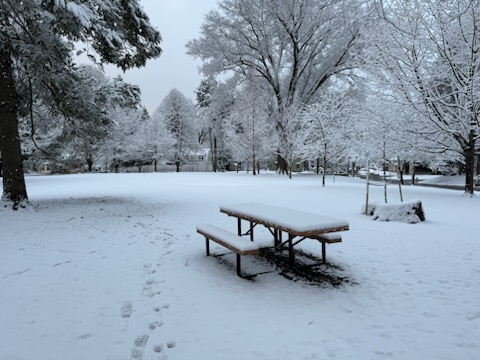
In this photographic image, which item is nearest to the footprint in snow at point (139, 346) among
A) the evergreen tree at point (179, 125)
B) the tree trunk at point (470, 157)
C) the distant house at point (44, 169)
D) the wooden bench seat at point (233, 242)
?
the wooden bench seat at point (233, 242)

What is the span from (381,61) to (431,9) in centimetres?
252

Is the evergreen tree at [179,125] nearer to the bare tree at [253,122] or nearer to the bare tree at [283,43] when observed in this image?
the bare tree at [253,122]

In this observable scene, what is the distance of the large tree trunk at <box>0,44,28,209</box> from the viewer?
9453mm

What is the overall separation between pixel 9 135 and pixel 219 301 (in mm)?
8944

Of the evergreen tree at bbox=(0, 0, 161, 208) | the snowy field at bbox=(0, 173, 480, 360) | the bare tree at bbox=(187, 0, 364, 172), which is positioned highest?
the bare tree at bbox=(187, 0, 364, 172)

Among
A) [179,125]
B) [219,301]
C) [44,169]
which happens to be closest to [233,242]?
[219,301]

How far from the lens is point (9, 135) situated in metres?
9.50

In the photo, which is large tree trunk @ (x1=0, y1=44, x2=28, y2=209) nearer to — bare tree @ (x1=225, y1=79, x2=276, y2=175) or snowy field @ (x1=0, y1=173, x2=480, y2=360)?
snowy field @ (x1=0, y1=173, x2=480, y2=360)

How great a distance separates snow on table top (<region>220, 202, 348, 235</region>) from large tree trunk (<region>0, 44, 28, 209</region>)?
7524 mm

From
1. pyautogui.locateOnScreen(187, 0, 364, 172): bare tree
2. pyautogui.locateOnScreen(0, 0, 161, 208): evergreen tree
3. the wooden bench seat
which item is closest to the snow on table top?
the wooden bench seat

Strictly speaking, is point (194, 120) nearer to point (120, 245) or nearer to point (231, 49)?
point (231, 49)

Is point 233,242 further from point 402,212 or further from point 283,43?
point 283,43

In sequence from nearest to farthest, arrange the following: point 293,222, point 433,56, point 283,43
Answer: point 293,222
point 433,56
point 283,43

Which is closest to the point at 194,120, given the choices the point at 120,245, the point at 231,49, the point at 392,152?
the point at 231,49
